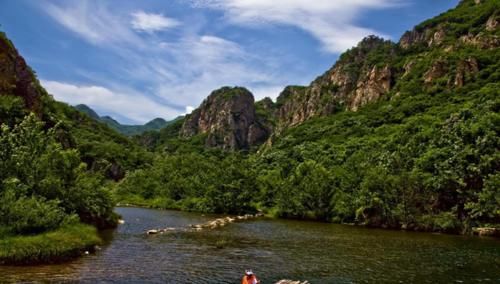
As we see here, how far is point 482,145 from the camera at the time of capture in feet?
212

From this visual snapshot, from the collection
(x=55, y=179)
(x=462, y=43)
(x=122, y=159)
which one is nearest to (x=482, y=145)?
(x=55, y=179)

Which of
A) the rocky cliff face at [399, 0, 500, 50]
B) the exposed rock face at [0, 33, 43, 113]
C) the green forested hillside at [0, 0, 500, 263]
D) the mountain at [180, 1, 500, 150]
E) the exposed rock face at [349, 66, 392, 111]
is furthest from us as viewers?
the exposed rock face at [349, 66, 392, 111]

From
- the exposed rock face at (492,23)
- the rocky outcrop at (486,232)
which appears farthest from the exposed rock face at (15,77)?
the exposed rock face at (492,23)

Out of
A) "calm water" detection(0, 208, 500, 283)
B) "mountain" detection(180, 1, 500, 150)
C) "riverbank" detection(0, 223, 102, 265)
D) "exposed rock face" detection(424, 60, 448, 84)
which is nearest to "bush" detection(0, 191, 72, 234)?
"riverbank" detection(0, 223, 102, 265)

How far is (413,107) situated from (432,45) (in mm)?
58828

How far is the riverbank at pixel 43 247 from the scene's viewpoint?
28328 mm

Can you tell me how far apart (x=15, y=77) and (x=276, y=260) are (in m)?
51.7

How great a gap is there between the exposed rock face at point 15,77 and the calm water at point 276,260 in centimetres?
2797

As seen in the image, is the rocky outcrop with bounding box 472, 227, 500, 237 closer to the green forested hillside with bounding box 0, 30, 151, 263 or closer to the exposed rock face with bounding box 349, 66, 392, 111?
the green forested hillside with bounding box 0, 30, 151, 263

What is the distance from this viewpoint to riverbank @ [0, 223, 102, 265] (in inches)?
1115

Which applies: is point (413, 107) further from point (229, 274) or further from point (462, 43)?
point (229, 274)

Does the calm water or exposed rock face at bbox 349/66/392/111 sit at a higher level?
exposed rock face at bbox 349/66/392/111

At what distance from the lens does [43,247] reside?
30.0 m

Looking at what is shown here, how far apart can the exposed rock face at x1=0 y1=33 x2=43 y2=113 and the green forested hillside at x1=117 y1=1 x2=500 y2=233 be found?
40.5 m
